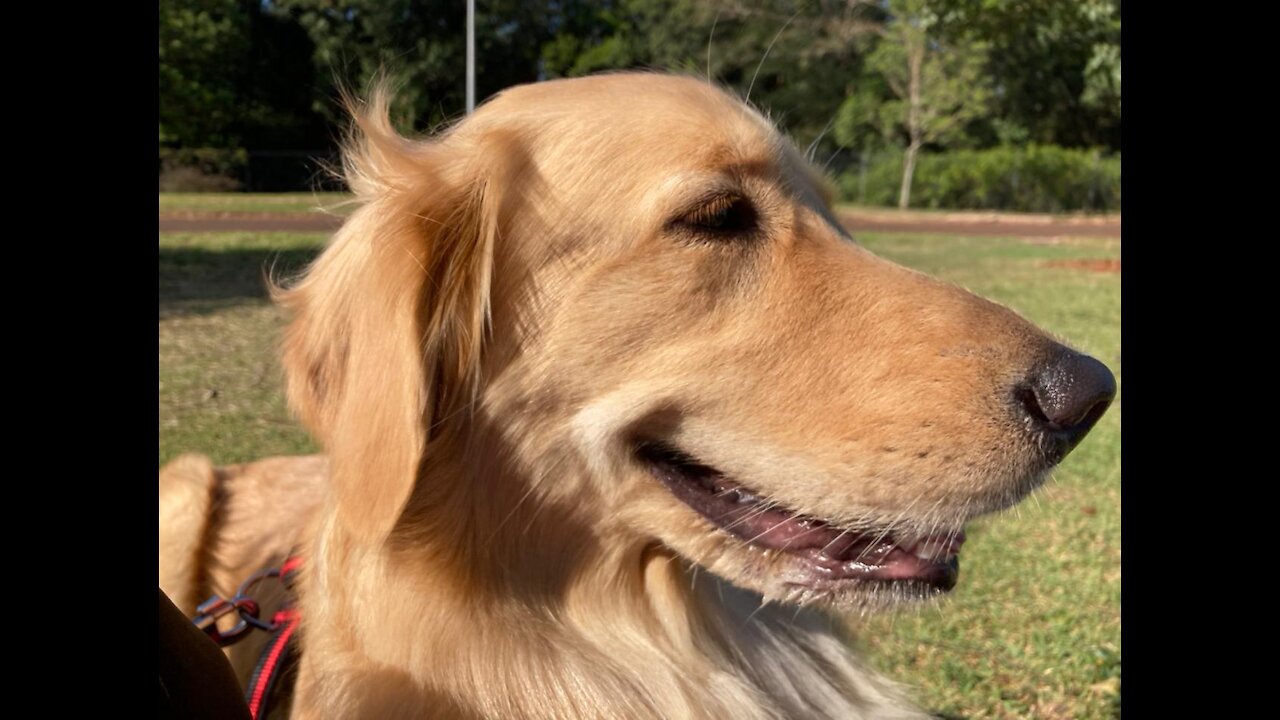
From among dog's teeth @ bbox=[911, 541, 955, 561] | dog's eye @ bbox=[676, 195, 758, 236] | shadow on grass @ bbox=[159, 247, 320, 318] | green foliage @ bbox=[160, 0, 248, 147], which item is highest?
green foliage @ bbox=[160, 0, 248, 147]

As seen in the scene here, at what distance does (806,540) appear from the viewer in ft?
7.13

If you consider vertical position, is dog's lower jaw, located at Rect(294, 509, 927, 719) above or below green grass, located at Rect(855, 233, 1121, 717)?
above

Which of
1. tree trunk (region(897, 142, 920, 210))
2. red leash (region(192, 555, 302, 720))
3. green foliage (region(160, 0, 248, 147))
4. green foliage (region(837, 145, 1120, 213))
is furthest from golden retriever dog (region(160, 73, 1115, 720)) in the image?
tree trunk (region(897, 142, 920, 210))

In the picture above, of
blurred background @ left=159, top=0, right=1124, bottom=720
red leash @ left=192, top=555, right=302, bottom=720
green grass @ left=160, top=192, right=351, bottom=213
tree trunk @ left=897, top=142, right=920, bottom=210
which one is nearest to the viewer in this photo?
red leash @ left=192, top=555, right=302, bottom=720

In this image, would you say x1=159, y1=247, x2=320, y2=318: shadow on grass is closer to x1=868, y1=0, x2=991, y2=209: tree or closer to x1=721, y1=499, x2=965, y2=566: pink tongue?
x1=721, y1=499, x2=965, y2=566: pink tongue

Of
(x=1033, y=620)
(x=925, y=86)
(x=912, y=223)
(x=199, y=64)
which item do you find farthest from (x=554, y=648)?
(x=925, y=86)

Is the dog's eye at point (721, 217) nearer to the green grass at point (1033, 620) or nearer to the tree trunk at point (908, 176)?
the green grass at point (1033, 620)

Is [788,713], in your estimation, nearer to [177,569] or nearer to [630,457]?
[630,457]

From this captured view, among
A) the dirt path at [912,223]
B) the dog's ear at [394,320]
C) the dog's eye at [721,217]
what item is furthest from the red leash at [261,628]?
the dirt path at [912,223]

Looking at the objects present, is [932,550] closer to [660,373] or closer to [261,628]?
[660,373]

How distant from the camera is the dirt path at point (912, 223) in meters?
22.3

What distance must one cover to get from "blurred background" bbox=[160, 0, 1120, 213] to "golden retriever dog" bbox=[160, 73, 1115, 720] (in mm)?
753

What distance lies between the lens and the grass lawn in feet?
11.9
